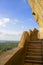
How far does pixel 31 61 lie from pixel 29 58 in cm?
32

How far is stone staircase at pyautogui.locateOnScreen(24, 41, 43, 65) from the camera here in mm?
7077

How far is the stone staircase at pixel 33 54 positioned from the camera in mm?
7077

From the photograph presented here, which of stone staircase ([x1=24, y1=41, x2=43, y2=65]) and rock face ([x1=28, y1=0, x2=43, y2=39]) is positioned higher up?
rock face ([x1=28, y1=0, x2=43, y2=39])

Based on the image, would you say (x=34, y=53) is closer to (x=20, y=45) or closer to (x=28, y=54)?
(x=28, y=54)

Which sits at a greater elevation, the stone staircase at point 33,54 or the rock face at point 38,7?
the rock face at point 38,7

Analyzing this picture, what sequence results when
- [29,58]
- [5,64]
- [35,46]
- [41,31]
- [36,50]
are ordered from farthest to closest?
[41,31], [35,46], [36,50], [29,58], [5,64]

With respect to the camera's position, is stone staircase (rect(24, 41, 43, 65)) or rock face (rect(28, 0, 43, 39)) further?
rock face (rect(28, 0, 43, 39))

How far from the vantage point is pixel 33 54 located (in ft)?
25.2

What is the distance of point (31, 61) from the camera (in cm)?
711

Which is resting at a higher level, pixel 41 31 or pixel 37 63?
pixel 41 31

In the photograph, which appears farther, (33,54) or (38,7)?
(38,7)

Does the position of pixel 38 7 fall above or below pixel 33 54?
above

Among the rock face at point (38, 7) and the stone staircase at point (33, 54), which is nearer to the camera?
the stone staircase at point (33, 54)

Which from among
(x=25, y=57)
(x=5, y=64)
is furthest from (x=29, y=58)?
(x=5, y=64)
